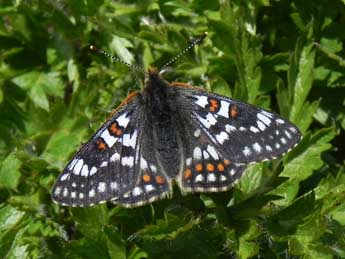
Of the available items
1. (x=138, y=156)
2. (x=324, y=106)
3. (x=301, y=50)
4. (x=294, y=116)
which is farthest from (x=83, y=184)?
(x=324, y=106)

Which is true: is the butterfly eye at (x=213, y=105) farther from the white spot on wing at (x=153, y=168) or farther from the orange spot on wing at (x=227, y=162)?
the white spot on wing at (x=153, y=168)

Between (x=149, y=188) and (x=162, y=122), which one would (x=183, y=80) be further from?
(x=149, y=188)

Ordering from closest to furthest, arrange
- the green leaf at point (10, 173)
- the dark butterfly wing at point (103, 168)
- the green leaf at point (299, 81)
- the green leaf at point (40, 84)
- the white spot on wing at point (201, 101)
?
1. the dark butterfly wing at point (103, 168)
2. the white spot on wing at point (201, 101)
3. the green leaf at point (299, 81)
4. the green leaf at point (10, 173)
5. the green leaf at point (40, 84)

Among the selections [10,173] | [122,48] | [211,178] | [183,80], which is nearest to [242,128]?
[211,178]

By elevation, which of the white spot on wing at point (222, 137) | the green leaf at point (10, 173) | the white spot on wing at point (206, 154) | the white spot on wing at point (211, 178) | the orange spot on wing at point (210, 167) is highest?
the white spot on wing at point (222, 137)

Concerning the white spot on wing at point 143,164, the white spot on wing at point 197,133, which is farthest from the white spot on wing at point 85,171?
the white spot on wing at point 197,133

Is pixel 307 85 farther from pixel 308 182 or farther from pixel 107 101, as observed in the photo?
pixel 107 101

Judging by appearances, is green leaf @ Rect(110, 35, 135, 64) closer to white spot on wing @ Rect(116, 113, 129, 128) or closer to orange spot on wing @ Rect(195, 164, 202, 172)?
white spot on wing @ Rect(116, 113, 129, 128)
